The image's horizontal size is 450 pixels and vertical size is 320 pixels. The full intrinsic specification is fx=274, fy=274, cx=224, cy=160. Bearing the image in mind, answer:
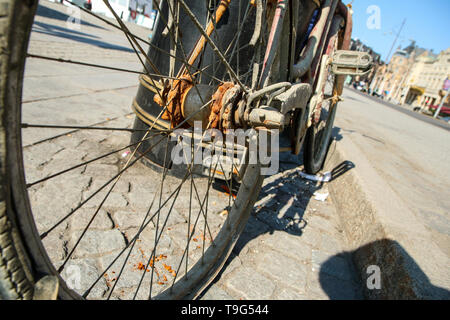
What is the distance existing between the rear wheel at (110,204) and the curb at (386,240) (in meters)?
1.02

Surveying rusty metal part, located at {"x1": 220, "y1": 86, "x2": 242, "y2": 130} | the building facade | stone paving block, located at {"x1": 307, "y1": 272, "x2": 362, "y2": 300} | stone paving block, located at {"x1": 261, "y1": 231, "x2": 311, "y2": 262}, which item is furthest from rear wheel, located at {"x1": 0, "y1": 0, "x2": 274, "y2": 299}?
the building facade

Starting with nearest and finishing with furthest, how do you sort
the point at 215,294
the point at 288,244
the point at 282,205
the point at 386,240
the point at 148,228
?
the point at 215,294, the point at 386,240, the point at 148,228, the point at 288,244, the point at 282,205

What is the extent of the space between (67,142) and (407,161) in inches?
213

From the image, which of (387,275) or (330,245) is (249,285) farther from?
(330,245)

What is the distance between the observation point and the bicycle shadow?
2426mm

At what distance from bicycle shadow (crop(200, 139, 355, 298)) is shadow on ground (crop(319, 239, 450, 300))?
20.8 inches

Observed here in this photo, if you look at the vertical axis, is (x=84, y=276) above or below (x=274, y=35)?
below

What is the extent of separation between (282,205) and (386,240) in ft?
3.87

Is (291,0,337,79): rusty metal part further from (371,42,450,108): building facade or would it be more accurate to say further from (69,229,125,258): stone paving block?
(371,42,450,108): building facade

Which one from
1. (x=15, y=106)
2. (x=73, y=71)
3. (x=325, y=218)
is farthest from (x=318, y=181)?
(x=73, y=71)

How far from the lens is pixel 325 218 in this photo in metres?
2.99

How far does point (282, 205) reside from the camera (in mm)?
3027

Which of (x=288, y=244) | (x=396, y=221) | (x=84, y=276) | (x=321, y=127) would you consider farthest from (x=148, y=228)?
(x=321, y=127)

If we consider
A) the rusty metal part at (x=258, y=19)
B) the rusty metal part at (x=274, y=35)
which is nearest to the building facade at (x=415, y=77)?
the rusty metal part at (x=274, y=35)
